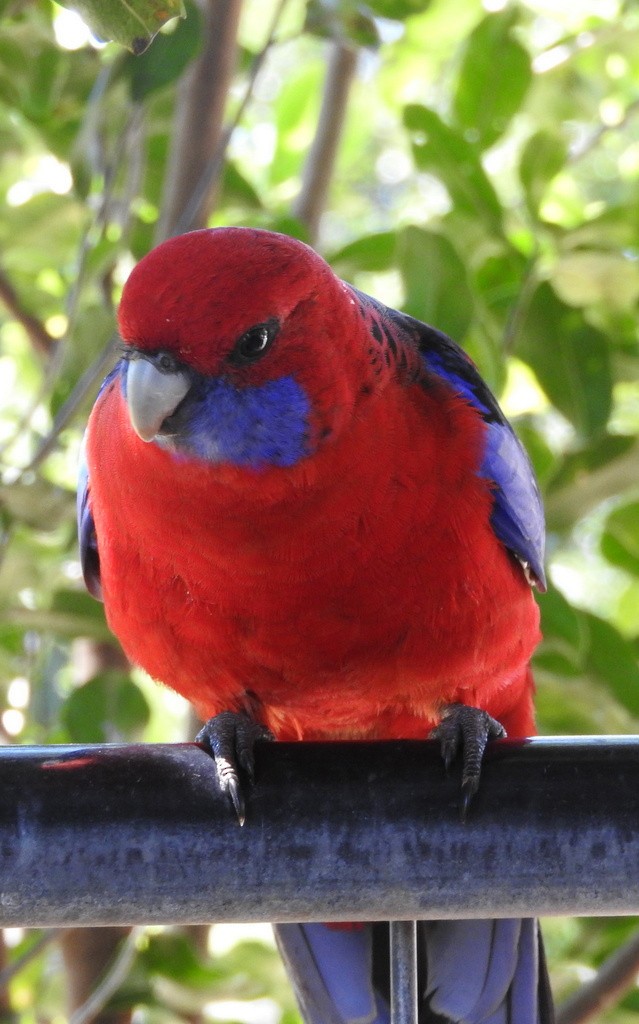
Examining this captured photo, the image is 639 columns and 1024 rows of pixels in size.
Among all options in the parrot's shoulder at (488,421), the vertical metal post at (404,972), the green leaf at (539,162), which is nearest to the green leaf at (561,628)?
the parrot's shoulder at (488,421)

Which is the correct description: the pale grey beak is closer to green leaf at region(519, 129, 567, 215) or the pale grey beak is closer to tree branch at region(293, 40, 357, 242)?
green leaf at region(519, 129, 567, 215)

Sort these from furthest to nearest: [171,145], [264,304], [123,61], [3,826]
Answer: [171,145] → [123,61] → [264,304] → [3,826]

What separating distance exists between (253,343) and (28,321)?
0.83 m

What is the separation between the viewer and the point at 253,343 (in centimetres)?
96

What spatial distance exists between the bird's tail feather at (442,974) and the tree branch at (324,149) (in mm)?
1032

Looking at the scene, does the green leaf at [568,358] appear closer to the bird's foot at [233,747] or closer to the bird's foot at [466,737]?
the bird's foot at [466,737]

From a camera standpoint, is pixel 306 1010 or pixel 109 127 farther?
pixel 109 127

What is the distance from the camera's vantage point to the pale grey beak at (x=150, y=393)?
92 centimetres

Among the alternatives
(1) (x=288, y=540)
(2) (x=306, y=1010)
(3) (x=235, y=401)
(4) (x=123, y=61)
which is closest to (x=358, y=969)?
(2) (x=306, y=1010)

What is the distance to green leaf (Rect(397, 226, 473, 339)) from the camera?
139 centimetres

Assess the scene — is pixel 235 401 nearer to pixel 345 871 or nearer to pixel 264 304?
pixel 264 304

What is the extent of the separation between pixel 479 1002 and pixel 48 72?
1192mm

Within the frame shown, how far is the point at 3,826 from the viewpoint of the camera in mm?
676

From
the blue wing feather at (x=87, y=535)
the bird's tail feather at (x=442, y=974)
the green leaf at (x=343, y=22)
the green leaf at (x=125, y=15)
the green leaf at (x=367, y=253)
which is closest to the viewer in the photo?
the green leaf at (x=125, y=15)
